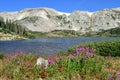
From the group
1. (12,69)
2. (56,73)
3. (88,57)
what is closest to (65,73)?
(56,73)

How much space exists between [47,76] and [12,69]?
4.98 ft

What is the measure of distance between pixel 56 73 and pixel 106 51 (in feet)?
42.3

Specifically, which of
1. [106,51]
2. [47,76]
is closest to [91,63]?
[47,76]

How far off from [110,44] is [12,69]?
13711 millimetres

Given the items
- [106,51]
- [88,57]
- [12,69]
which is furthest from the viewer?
[106,51]

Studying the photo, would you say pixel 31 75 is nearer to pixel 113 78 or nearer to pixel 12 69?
pixel 12 69

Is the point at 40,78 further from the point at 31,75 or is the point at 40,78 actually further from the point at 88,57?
the point at 88,57

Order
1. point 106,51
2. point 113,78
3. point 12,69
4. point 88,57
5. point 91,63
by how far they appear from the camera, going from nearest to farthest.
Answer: point 113,78 < point 12,69 < point 91,63 < point 88,57 < point 106,51

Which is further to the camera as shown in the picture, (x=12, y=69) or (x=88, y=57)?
(x=88, y=57)

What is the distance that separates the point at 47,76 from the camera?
42.1 ft

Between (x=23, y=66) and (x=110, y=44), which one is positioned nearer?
(x=23, y=66)

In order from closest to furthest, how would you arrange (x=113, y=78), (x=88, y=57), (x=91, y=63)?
(x=113, y=78)
(x=91, y=63)
(x=88, y=57)

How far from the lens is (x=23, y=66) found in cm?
1366

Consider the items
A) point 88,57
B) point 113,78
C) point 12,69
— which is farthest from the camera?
point 88,57
